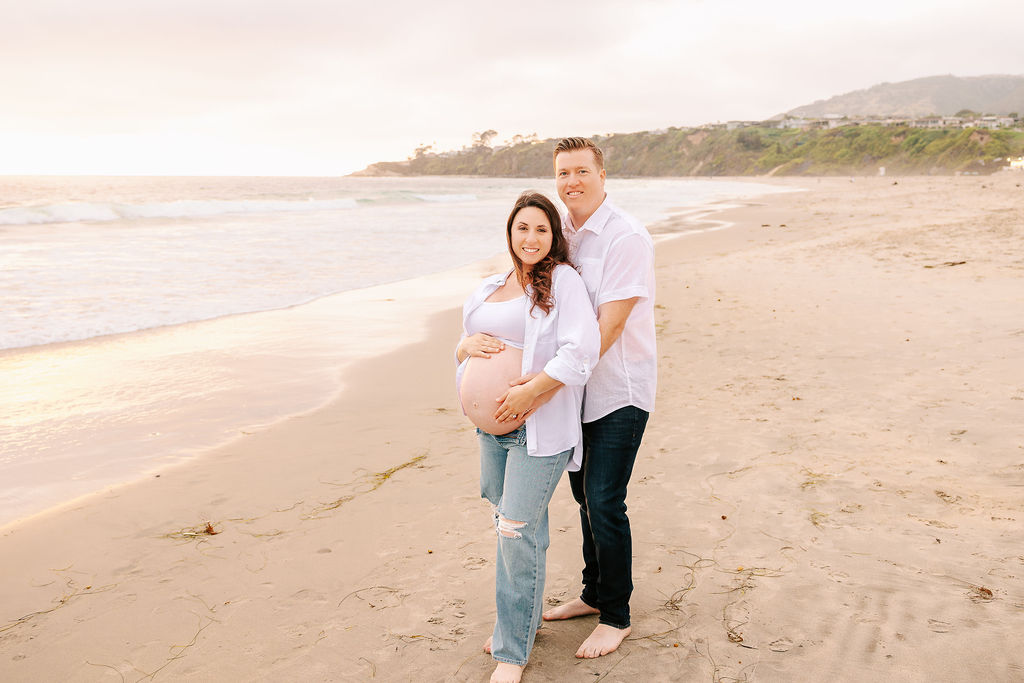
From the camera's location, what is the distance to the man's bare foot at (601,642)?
104 inches

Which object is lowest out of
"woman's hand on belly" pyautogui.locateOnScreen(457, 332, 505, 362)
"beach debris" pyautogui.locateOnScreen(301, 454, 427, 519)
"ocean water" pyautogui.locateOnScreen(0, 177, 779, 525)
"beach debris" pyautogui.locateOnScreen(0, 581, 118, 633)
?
"beach debris" pyautogui.locateOnScreen(301, 454, 427, 519)

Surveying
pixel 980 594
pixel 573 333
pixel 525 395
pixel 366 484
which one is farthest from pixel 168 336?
pixel 980 594

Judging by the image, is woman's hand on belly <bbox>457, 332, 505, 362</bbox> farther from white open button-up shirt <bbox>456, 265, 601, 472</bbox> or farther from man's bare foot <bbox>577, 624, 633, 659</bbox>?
man's bare foot <bbox>577, 624, 633, 659</bbox>

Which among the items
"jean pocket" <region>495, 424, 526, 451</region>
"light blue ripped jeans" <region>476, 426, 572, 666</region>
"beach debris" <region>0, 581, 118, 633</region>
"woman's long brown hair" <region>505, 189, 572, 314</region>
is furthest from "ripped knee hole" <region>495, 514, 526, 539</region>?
"beach debris" <region>0, 581, 118, 633</region>

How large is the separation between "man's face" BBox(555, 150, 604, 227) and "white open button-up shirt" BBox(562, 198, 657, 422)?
0.19ft

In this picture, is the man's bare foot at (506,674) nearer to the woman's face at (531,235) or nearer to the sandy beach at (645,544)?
the sandy beach at (645,544)

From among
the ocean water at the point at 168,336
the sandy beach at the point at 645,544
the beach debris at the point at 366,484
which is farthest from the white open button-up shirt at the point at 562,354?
the ocean water at the point at 168,336

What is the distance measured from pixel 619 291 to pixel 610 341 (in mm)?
185

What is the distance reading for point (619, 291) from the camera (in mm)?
2439

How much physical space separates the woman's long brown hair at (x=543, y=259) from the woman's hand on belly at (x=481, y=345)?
0.19m

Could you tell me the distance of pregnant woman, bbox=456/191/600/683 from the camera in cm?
235

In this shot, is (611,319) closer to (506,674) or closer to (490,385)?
(490,385)

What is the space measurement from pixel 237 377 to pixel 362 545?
3.70 m

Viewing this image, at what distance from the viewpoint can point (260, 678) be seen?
2574mm
